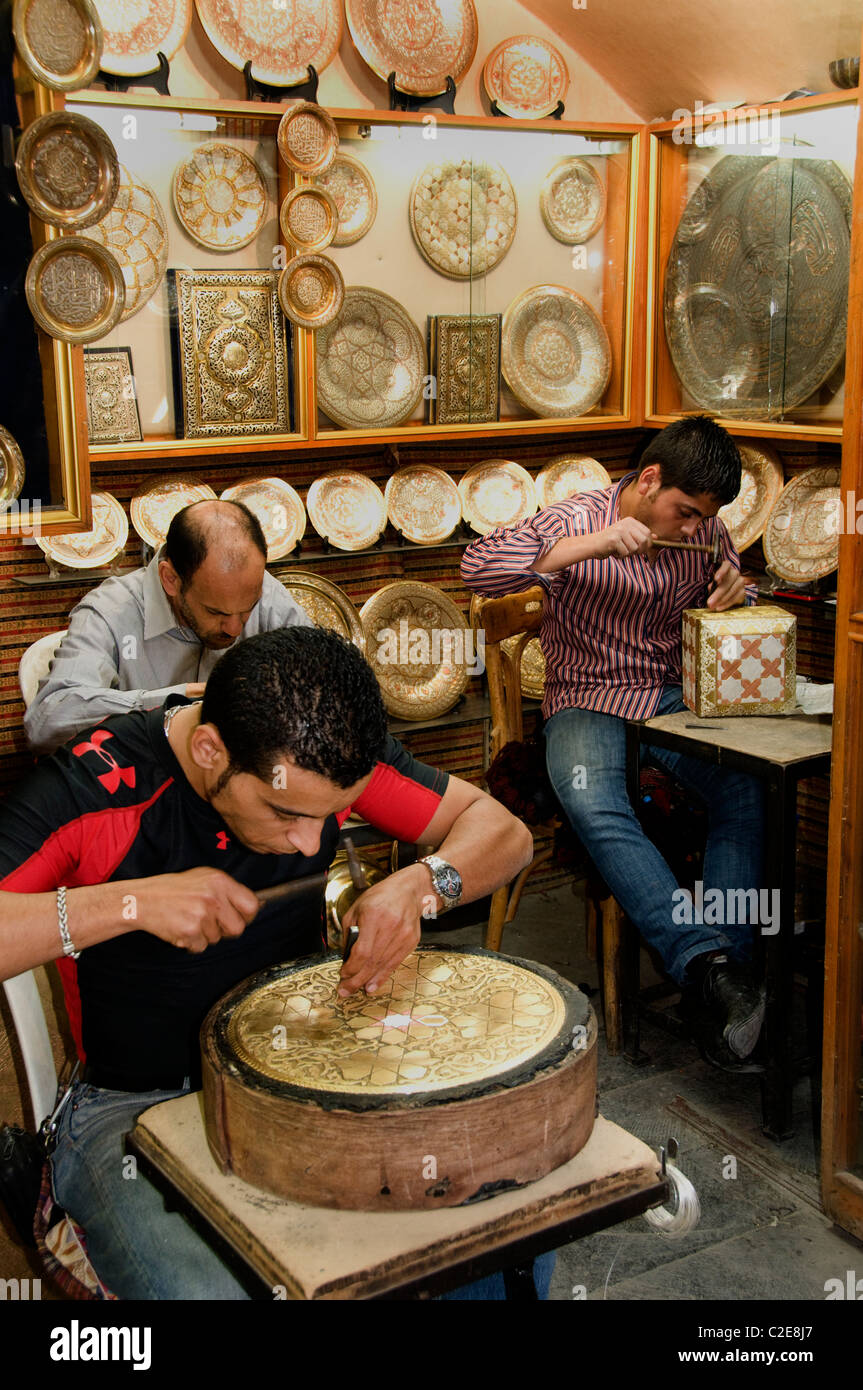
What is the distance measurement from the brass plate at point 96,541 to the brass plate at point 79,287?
0.61m

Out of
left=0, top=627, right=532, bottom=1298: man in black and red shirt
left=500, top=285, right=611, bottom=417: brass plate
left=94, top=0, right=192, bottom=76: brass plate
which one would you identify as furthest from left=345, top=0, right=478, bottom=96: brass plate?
left=0, top=627, right=532, bottom=1298: man in black and red shirt

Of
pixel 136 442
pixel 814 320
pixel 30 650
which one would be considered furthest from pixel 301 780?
pixel 814 320

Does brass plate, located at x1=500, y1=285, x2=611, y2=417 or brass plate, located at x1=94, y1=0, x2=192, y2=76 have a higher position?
brass plate, located at x1=94, y1=0, x2=192, y2=76

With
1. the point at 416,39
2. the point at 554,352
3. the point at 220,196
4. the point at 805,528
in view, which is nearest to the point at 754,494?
the point at 805,528

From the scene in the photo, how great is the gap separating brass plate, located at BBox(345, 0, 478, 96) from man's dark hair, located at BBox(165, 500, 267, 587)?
69.1 inches

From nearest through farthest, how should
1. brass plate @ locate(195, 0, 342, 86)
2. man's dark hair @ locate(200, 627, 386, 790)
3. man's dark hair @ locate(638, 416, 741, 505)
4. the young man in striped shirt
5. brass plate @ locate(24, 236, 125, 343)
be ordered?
man's dark hair @ locate(200, 627, 386, 790)
brass plate @ locate(24, 236, 125, 343)
the young man in striped shirt
man's dark hair @ locate(638, 416, 741, 505)
brass plate @ locate(195, 0, 342, 86)

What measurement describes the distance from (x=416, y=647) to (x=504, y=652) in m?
0.47

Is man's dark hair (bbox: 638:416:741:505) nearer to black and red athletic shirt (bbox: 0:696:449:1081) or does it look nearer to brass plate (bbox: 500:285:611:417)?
brass plate (bbox: 500:285:611:417)

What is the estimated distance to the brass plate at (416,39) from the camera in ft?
13.2

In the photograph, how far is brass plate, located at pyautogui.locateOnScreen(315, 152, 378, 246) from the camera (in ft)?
13.3

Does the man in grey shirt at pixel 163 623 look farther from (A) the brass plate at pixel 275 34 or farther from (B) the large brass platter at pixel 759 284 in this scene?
(B) the large brass platter at pixel 759 284

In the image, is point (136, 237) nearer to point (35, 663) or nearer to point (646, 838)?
point (35, 663)
